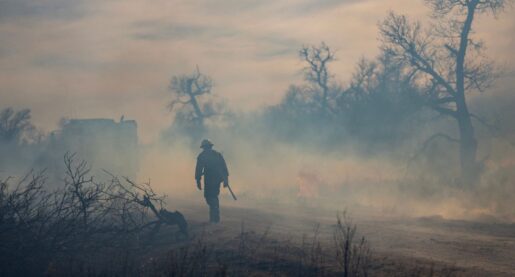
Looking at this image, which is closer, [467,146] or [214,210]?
[214,210]

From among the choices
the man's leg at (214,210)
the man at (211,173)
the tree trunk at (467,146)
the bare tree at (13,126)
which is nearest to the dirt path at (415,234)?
the man's leg at (214,210)

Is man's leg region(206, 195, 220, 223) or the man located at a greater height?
the man

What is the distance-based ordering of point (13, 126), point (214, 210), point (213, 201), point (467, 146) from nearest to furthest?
point (214, 210), point (213, 201), point (467, 146), point (13, 126)

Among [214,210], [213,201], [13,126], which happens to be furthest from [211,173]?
[13,126]

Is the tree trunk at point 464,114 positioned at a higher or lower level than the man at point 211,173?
higher

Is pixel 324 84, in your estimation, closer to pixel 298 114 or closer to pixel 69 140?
pixel 298 114

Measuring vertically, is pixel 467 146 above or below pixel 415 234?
above

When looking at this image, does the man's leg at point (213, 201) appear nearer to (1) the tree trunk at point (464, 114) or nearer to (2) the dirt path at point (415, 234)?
(2) the dirt path at point (415, 234)

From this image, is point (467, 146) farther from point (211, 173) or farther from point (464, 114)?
point (211, 173)

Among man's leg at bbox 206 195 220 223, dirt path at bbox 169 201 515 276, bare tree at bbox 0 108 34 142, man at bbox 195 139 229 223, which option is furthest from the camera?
bare tree at bbox 0 108 34 142

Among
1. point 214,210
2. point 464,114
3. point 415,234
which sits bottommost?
point 415,234

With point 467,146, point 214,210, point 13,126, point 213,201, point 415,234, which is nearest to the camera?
point 415,234

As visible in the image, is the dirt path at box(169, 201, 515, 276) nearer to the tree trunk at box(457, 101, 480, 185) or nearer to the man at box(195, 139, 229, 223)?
the man at box(195, 139, 229, 223)

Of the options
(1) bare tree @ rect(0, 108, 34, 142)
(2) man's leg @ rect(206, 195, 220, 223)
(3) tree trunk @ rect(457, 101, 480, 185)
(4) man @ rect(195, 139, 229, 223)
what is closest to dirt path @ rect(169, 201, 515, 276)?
(2) man's leg @ rect(206, 195, 220, 223)
